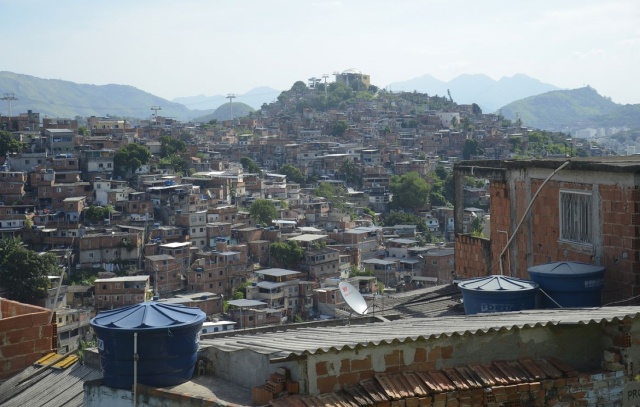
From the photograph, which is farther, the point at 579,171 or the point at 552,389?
the point at 579,171

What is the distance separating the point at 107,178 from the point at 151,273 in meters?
12.5

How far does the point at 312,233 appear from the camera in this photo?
141 ft

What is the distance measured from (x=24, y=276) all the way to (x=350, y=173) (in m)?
30.5

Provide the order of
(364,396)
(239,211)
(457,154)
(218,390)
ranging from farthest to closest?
(457,154)
(239,211)
(218,390)
(364,396)

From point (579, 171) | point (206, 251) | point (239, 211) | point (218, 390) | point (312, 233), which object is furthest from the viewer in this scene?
point (239, 211)

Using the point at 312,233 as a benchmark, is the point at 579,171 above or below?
above

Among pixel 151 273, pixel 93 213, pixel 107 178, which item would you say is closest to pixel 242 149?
pixel 107 178

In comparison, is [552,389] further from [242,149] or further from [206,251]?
[242,149]

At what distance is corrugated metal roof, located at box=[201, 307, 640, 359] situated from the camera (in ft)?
12.8

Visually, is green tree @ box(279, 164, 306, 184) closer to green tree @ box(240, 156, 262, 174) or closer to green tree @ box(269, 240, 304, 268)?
green tree @ box(240, 156, 262, 174)

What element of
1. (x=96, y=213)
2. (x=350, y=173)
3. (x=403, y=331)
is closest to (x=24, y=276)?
(x=96, y=213)

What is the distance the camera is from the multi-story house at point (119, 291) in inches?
1252

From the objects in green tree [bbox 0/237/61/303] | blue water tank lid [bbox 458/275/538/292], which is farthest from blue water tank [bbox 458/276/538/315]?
green tree [bbox 0/237/61/303]

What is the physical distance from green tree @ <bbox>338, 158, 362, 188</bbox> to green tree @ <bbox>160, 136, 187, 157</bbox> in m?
10.7
